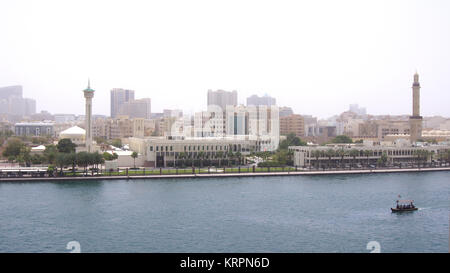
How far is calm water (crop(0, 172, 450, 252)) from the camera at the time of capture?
7.93 metres

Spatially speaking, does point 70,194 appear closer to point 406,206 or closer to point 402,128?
point 406,206

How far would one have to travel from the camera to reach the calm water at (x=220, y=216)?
7.93m

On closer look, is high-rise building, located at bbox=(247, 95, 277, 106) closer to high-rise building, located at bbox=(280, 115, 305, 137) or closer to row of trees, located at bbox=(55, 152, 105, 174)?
high-rise building, located at bbox=(280, 115, 305, 137)

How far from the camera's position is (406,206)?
11.1 m

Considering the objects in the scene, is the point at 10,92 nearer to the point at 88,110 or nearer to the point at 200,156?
the point at 88,110

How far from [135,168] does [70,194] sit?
20.0 ft

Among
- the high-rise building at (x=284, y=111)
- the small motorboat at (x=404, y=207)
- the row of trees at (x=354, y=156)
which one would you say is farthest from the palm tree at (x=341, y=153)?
the high-rise building at (x=284, y=111)

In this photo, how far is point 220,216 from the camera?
33.6 ft

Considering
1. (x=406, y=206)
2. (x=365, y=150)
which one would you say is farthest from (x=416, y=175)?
(x=406, y=206)

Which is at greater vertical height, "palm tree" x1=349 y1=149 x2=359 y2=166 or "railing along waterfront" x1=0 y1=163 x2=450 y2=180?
"palm tree" x1=349 y1=149 x2=359 y2=166

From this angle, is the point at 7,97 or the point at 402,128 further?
the point at 7,97

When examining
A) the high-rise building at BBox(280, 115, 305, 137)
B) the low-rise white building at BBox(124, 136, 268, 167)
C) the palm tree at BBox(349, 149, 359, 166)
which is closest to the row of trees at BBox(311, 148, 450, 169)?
the palm tree at BBox(349, 149, 359, 166)

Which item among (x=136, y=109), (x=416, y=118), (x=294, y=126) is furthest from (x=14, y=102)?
(x=416, y=118)
